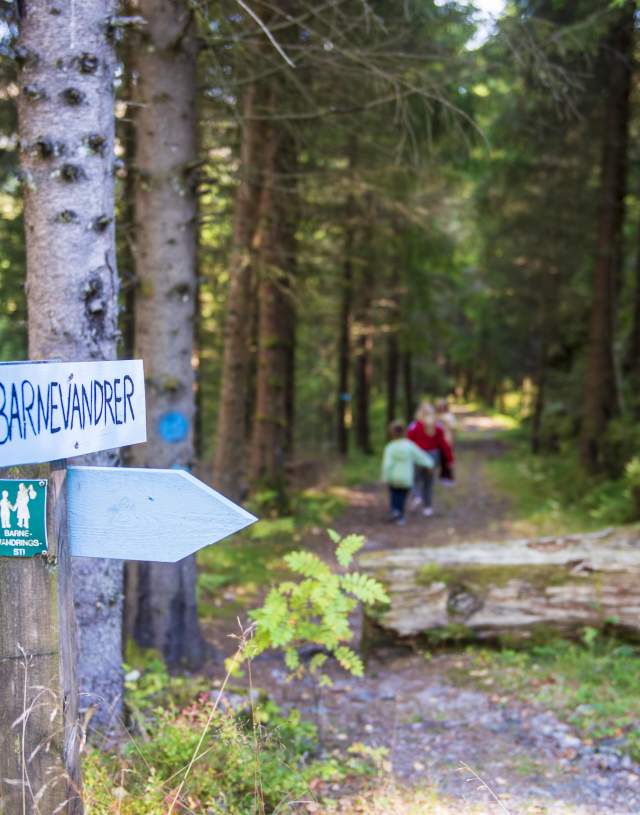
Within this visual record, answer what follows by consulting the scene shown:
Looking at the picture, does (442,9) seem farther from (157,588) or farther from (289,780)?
(289,780)

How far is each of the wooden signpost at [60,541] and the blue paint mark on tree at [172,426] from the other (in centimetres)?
375

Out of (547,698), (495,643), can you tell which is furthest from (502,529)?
(547,698)

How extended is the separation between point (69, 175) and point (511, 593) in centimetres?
501

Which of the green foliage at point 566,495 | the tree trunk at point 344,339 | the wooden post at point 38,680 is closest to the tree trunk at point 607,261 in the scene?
the green foliage at point 566,495

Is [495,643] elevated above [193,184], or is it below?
below

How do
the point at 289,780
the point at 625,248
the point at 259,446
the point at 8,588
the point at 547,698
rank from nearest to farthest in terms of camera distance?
the point at 8,588
the point at 289,780
the point at 547,698
the point at 259,446
the point at 625,248

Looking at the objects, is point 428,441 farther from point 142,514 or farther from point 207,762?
point 142,514

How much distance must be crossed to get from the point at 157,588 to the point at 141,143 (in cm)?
368

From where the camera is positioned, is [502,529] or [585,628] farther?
[502,529]

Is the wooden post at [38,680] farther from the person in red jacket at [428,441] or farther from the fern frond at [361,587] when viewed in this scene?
the person in red jacket at [428,441]

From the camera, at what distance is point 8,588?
2.37 m

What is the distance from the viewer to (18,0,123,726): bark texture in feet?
11.4

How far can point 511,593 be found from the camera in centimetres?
651

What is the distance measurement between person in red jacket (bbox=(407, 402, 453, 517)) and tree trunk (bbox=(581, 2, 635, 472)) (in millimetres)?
3030
